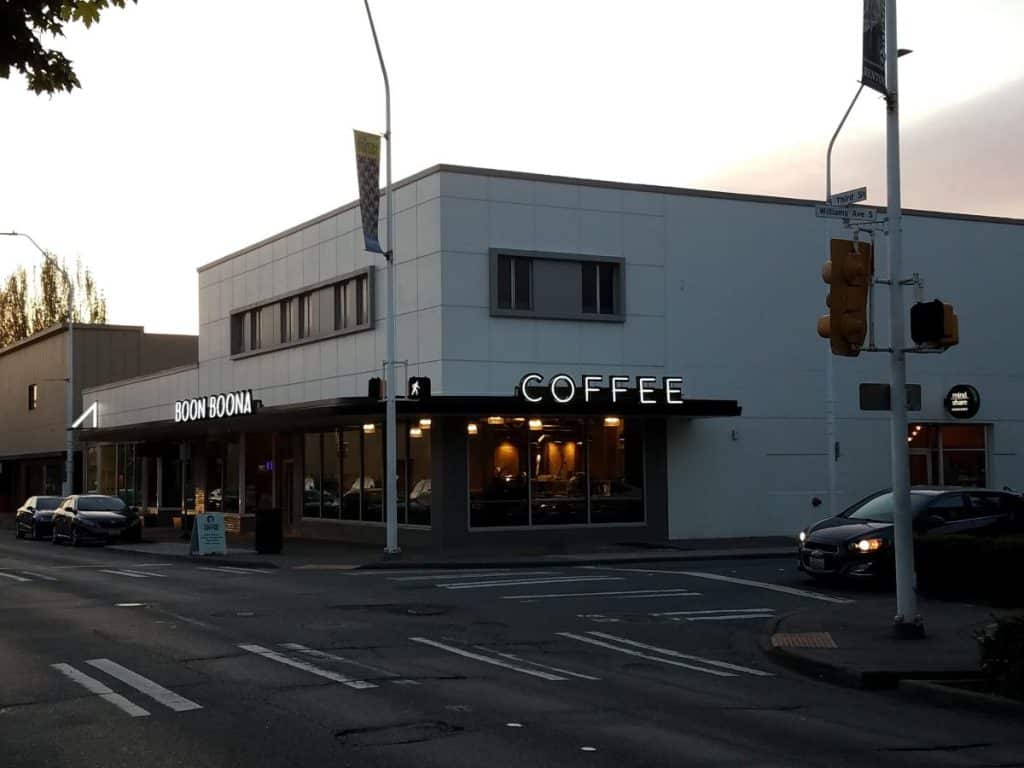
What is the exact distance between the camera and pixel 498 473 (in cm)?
3050

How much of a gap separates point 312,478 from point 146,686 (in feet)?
88.4

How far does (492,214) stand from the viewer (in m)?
30.3

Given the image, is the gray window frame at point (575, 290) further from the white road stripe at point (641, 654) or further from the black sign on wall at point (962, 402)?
the white road stripe at point (641, 654)

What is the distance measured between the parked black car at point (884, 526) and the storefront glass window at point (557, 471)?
11.0 m

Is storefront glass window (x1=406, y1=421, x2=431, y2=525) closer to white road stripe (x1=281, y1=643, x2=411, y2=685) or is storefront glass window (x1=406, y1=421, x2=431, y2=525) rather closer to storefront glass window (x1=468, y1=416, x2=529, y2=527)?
storefront glass window (x1=468, y1=416, x2=529, y2=527)

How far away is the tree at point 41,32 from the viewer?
7871mm

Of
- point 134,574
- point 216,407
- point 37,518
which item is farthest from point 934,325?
point 37,518

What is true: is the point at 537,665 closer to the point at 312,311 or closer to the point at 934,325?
the point at 934,325

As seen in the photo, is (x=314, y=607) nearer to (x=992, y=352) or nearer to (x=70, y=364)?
(x=992, y=352)

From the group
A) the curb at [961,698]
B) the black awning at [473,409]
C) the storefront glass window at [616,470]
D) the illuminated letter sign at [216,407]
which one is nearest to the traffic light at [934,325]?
the curb at [961,698]

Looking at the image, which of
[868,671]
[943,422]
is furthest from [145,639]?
[943,422]

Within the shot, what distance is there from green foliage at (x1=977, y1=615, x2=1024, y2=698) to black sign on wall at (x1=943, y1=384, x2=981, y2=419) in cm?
2673

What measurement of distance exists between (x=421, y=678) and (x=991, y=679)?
16.6ft

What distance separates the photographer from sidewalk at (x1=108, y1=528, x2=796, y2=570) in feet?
85.9
